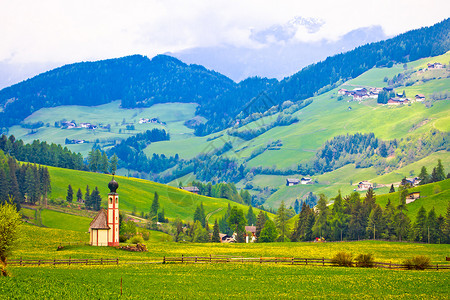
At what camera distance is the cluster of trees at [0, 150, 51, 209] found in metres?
149

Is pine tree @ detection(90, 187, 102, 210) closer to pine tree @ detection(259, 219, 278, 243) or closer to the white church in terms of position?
pine tree @ detection(259, 219, 278, 243)

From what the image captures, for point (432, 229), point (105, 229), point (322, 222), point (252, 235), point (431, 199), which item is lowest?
point (252, 235)

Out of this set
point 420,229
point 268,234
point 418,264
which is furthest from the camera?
point 268,234

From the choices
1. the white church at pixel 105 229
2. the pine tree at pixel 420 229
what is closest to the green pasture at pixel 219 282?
the white church at pixel 105 229

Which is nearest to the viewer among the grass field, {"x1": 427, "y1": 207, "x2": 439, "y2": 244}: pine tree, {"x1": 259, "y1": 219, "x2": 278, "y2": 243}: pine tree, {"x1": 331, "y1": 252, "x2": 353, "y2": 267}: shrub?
the grass field

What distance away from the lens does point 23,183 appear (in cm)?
15850

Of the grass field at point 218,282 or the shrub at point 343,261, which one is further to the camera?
the shrub at point 343,261

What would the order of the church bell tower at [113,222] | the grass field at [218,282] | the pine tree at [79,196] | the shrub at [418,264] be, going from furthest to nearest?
the pine tree at [79,196]
the church bell tower at [113,222]
the shrub at [418,264]
the grass field at [218,282]

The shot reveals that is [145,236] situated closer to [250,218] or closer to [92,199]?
[92,199]

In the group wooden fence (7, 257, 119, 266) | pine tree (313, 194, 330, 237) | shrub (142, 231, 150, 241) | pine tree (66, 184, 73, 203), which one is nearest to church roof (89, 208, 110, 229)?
wooden fence (7, 257, 119, 266)

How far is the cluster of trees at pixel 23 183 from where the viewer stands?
490ft

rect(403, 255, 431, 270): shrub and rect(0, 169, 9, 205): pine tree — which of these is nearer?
rect(403, 255, 431, 270): shrub

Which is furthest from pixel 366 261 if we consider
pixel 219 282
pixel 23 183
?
pixel 23 183

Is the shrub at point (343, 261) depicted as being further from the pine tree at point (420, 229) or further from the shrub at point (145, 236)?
the shrub at point (145, 236)
